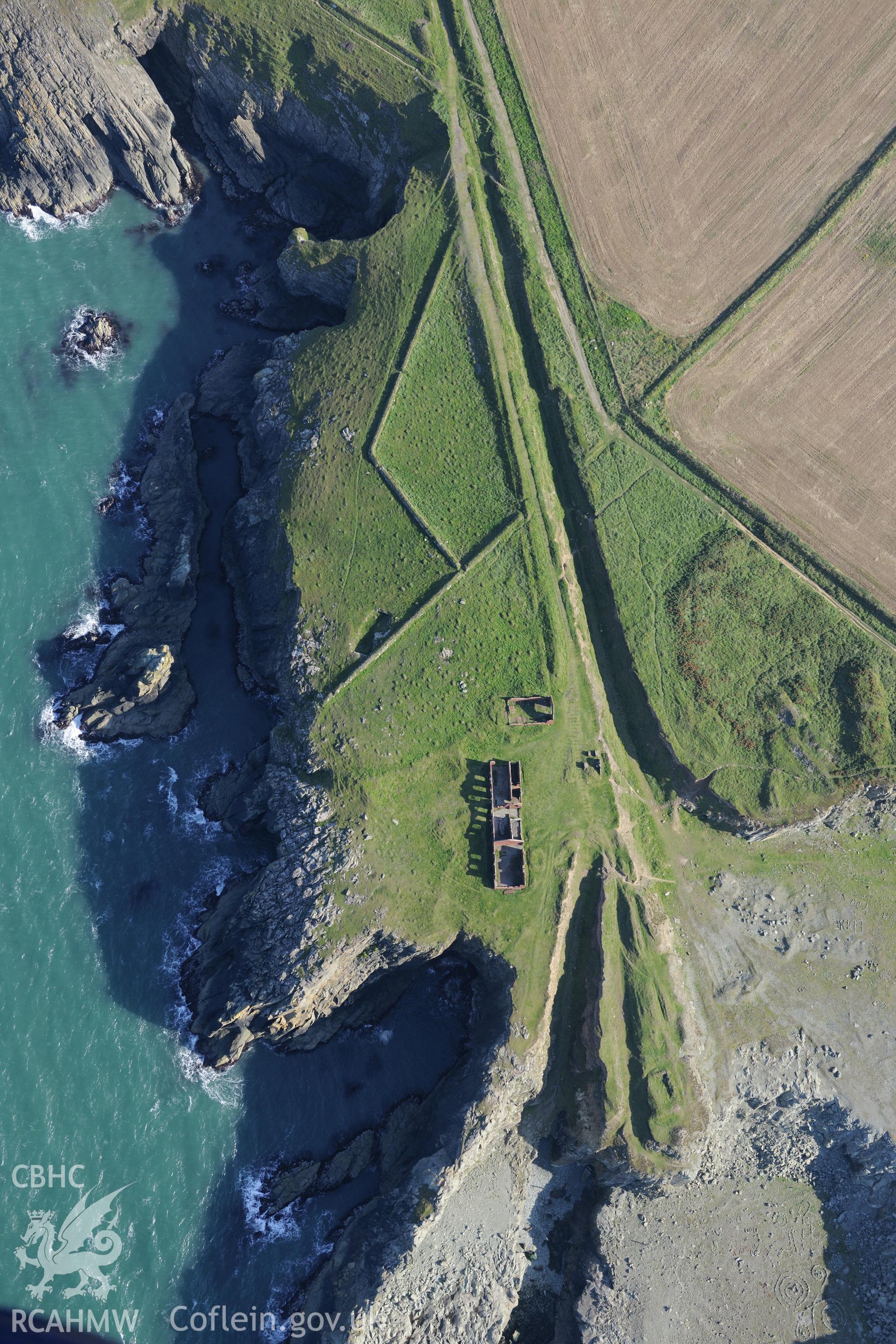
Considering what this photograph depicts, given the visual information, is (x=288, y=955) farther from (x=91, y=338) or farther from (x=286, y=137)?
(x=286, y=137)

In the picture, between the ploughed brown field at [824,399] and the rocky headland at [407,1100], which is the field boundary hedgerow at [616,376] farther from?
the rocky headland at [407,1100]

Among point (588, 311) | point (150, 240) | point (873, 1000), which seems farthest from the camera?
point (150, 240)

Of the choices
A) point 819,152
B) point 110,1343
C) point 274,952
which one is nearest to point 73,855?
point 274,952

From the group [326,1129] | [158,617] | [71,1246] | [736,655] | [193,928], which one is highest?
[736,655]

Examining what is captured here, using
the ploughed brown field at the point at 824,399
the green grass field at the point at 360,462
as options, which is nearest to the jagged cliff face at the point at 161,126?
the green grass field at the point at 360,462

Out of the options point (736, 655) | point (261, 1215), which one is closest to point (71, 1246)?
point (261, 1215)

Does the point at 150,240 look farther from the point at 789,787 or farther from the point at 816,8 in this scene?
the point at 789,787
